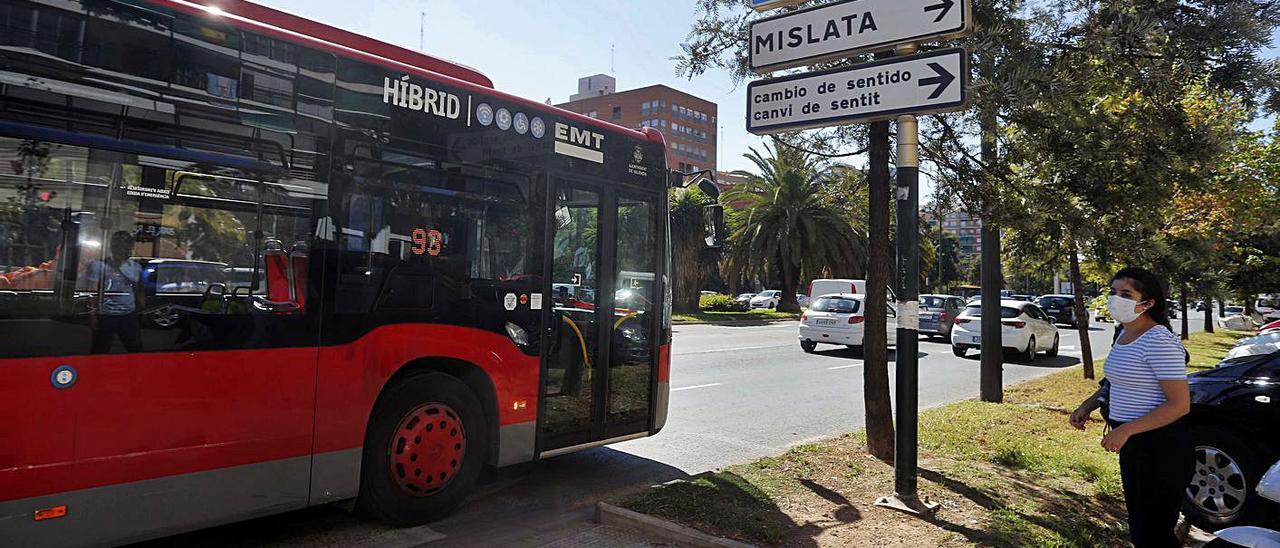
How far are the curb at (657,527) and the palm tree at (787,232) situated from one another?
1342 inches

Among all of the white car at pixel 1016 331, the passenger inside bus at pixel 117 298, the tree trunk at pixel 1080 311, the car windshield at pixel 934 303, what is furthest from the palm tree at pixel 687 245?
the passenger inside bus at pixel 117 298

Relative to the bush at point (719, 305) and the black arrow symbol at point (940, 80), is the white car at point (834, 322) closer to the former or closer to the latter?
the black arrow symbol at point (940, 80)

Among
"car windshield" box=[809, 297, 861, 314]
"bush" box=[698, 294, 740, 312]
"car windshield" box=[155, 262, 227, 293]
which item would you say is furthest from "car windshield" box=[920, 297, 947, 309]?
"car windshield" box=[155, 262, 227, 293]

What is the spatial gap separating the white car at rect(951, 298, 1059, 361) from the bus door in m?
15.0

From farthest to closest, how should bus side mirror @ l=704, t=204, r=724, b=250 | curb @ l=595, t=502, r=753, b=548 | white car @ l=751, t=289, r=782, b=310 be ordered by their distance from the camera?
white car @ l=751, t=289, r=782, b=310 < bus side mirror @ l=704, t=204, r=724, b=250 < curb @ l=595, t=502, r=753, b=548

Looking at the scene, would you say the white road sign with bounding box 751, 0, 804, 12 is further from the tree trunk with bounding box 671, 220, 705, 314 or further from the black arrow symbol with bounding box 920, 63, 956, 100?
the tree trunk with bounding box 671, 220, 705, 314

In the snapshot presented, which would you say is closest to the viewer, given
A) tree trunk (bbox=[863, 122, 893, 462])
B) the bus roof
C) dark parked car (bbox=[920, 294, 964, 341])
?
the bus roof

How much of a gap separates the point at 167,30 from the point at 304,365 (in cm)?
196

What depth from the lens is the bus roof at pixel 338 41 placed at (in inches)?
173

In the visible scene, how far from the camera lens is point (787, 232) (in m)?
38.8

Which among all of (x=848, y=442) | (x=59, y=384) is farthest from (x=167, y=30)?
(x=848, y=442)

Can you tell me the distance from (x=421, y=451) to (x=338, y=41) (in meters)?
2.85

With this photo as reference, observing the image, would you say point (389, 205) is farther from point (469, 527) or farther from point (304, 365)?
point (469, 527)

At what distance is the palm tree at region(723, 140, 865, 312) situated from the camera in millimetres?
38906
